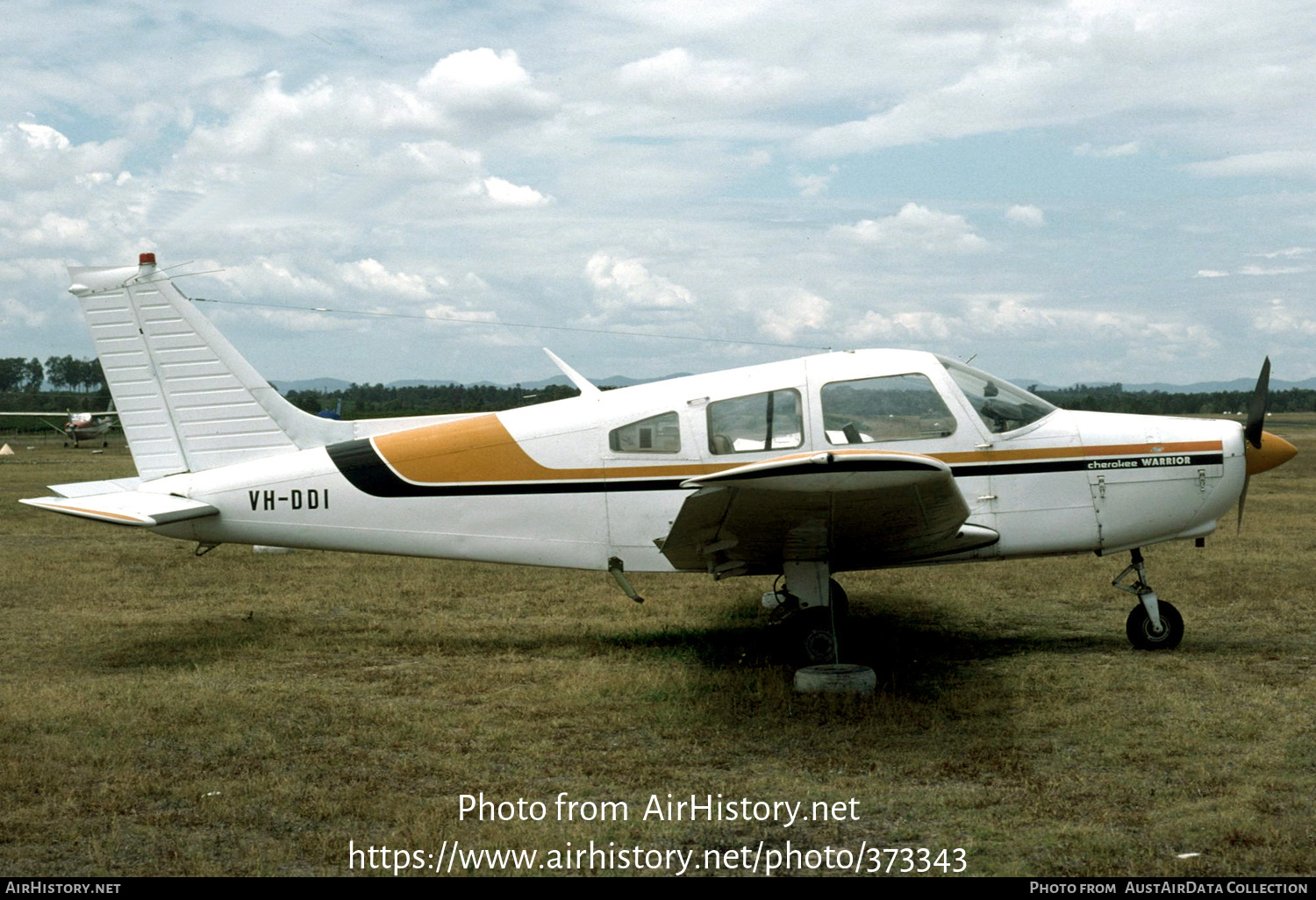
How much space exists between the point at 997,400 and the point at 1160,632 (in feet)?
6.84

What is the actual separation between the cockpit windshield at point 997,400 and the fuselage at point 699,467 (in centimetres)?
1

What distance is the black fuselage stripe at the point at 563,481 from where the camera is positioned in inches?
295

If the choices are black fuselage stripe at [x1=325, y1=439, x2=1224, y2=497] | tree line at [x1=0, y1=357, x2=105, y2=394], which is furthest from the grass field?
tree line at [x1=0, y1=357, x2=105, y2=394]

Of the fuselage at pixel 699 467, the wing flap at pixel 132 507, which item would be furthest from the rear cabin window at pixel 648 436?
the wing flap at pixel 132 507

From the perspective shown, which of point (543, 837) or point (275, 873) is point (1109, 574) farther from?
point (275, 873)

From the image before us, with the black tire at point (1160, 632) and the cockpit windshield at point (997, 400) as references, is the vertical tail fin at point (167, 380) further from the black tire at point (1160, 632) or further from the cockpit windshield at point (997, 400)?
the black tire at point (1160, 632)

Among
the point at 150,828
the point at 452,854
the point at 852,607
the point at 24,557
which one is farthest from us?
the point at 24,557

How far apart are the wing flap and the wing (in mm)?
3614

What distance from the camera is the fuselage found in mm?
7461

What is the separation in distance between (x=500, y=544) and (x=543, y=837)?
3613mm

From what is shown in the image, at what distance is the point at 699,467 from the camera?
7559 millimetres

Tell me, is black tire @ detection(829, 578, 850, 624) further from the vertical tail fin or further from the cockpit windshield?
Result: the vertical tail fin
